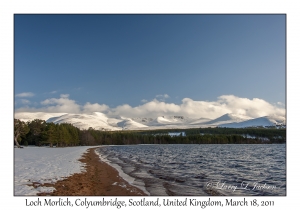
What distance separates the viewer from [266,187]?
19.1 metres

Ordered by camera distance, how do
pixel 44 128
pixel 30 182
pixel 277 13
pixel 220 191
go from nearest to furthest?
1. pixel 277 13
2. pixel 30 182
3. pixel 220 191
4. pixel 44 128
